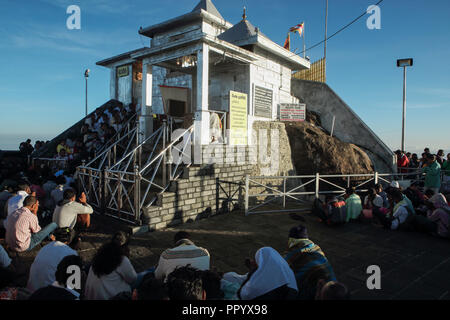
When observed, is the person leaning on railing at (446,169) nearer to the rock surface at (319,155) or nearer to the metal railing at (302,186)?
the metal railing at (302,186)

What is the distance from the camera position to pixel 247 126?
10.1 meters

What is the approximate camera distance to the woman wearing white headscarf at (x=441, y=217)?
642cm

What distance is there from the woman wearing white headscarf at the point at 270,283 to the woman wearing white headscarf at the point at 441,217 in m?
5.60

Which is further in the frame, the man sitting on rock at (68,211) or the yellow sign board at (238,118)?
the yellow sign board at (238,118)

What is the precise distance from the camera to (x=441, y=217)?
6512 mm

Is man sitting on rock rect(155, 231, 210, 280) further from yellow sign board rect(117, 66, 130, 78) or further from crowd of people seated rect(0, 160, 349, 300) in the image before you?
yellow sign board rect(117, 66, 130, 78)

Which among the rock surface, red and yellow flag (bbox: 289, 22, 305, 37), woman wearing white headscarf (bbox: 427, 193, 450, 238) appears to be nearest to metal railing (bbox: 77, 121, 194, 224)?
Result: the rock surface

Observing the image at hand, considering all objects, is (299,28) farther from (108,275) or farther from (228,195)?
(108,275)

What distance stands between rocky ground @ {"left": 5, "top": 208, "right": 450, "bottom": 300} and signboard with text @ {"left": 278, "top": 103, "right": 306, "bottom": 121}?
5599 mm

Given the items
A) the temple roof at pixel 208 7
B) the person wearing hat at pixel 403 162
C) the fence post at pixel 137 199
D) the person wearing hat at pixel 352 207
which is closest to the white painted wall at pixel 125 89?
the temple roof at pixel 208 7

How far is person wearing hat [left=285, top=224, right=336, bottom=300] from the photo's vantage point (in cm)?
344
